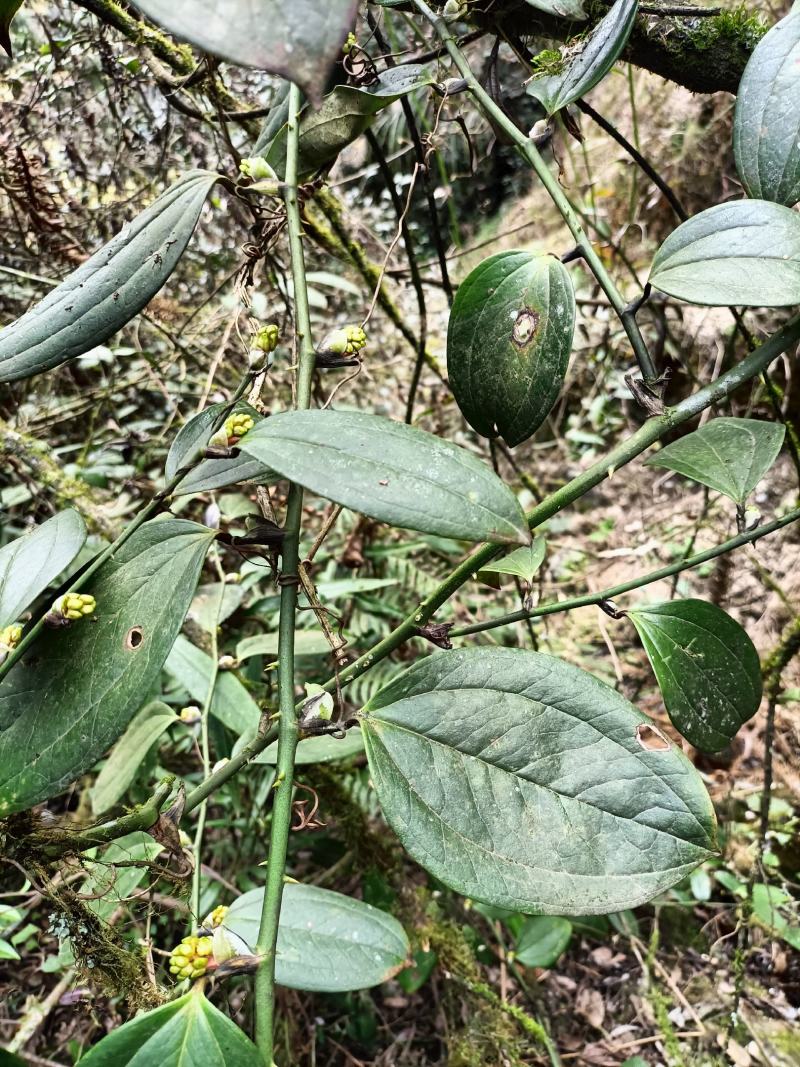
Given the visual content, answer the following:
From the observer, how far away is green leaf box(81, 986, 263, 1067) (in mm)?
262

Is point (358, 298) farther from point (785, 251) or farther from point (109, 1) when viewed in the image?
point (785, 251)

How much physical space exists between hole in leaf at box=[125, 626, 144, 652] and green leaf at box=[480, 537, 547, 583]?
25 cm

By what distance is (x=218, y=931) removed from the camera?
0.28m

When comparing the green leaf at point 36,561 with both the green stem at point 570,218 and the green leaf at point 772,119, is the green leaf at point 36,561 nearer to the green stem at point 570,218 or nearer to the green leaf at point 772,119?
the green stem at point 570,218

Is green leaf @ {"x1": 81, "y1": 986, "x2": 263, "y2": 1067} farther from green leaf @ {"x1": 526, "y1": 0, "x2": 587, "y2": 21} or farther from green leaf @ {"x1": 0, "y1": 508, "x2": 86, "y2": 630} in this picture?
green leaf @ {"x1": 526, "y1": 0, "x2": 587, "y2": 21}

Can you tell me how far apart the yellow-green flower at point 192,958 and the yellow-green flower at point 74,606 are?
0.18m

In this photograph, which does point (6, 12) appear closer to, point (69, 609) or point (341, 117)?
point (341, 117)

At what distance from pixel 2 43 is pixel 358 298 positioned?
4.01 ft

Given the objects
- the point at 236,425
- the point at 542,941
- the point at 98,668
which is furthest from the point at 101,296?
the point at 542,941

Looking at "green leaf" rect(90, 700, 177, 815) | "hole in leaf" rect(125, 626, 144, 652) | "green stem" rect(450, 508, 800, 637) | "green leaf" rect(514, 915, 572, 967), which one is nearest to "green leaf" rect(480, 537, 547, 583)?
"green stem" rect(450, 508, 800, 637)

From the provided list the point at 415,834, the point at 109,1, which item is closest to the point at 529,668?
the point at 415,834

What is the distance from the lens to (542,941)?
814 mm

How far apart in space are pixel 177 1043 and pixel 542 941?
67 cm

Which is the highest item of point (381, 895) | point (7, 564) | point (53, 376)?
point (53, 376)
